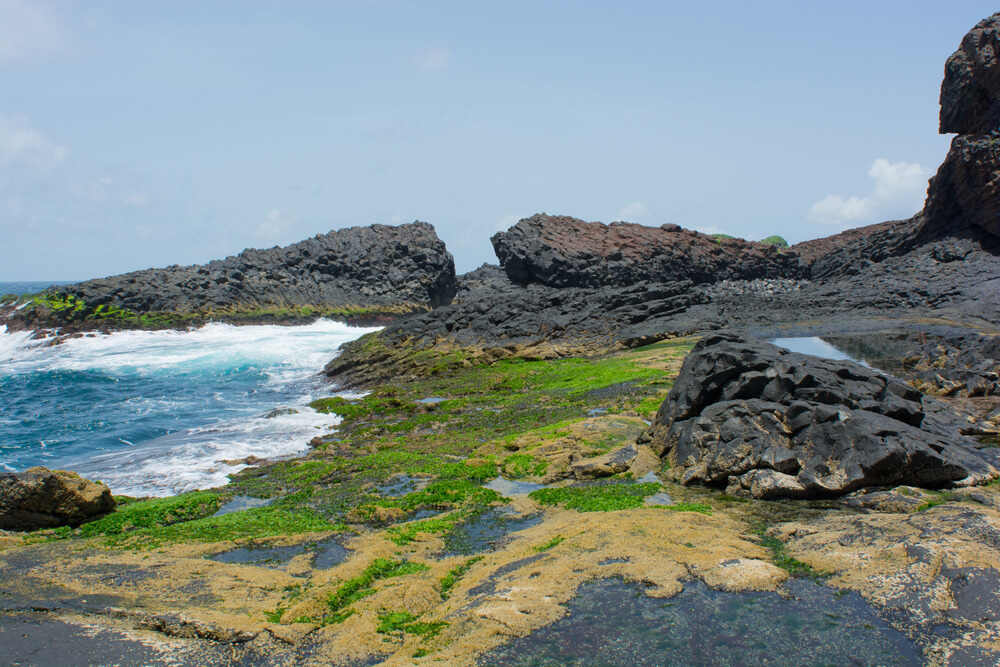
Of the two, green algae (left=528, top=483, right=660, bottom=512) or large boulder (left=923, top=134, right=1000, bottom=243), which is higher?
large boulder (left=923, top=134, right=1000, bottom=243)

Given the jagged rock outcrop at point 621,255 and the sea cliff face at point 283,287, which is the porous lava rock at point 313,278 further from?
the jagged rock outcrop at point 621,255

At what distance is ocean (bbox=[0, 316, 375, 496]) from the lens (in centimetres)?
2033

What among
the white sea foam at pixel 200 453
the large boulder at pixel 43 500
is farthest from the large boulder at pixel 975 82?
the large boulder at pixel 43 500

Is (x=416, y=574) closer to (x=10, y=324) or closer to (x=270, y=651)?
(x=270, y=651)

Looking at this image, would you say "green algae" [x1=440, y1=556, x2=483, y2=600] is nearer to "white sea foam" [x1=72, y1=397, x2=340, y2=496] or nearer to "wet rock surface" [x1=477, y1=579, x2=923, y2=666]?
"wet rock surface" [x1=477, y1=579, x2=923, y2=666]

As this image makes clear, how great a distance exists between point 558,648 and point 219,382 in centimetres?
3539

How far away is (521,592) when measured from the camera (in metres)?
7.71

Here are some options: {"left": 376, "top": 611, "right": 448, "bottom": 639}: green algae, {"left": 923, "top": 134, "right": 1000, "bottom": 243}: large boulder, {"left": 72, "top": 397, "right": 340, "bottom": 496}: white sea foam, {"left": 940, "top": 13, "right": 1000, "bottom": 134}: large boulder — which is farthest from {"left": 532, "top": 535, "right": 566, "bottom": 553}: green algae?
{"left": 940, "top": 13, "right": 1000, "bottom": 134}: large boulder

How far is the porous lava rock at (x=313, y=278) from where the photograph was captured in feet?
207

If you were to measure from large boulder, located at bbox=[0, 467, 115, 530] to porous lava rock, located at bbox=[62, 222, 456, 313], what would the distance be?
2139 inches

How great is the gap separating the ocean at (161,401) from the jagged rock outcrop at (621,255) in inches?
775

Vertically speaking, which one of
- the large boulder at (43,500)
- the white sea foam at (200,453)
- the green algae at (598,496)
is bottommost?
the white sea foam at (200,453)

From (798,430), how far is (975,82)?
4933 cm

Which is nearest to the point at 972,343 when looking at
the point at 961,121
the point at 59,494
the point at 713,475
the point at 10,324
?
the point at 713,475
